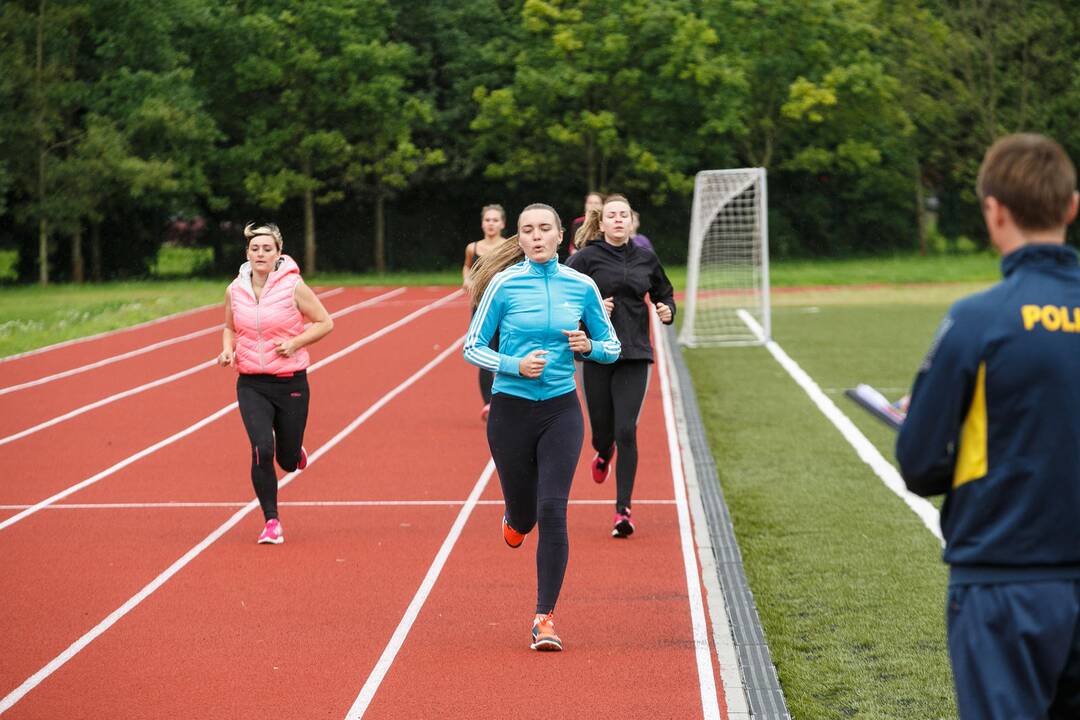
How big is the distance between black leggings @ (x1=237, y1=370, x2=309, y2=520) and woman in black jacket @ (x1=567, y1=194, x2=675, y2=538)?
5.74ft

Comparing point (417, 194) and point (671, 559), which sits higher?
point (417, 194)

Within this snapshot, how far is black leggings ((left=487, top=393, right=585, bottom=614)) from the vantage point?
6.43m

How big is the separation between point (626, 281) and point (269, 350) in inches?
85.3

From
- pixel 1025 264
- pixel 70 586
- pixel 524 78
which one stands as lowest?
pixel 70 586

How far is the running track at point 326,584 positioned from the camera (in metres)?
6.01

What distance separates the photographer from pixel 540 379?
257 inches

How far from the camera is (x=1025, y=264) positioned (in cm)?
316

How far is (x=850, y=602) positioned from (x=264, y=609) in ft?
9.67

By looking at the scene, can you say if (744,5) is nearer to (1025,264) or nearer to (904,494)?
(904,494)

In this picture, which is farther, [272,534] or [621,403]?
[272,534]

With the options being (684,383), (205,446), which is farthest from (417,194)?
(205,446)

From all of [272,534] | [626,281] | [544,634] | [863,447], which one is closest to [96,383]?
[272,534]

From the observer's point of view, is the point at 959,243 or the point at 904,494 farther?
the point at 959,243

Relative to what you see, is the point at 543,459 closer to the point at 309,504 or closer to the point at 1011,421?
the point at 1011,421
